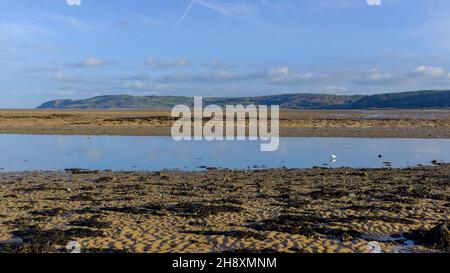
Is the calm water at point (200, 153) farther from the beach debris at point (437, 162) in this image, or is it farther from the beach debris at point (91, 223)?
the beach debris at point (91, 223)

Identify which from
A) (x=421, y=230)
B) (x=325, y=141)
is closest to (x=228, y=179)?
(x=421, y=230)

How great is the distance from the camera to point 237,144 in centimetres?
3725

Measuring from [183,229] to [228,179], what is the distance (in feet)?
27.4

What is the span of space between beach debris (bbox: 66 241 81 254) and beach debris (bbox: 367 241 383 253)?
248 inches

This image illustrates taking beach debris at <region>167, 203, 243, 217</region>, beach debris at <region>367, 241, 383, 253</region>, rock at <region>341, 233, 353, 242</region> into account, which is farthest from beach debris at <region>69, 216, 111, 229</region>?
beach debris at <region>367, 241, 383, 253</region>

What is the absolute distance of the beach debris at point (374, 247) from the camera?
10328 millimetres

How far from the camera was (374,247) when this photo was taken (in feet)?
34.6

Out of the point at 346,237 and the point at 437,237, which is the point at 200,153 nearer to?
the point at 346,237

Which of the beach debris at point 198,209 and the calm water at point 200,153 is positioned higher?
the calm water at point 200,153

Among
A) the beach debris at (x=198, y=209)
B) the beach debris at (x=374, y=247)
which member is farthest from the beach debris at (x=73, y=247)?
the beach debris at (x=374, y=247)

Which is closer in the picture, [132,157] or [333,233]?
[333,233]

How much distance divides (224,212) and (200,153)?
1721 cm

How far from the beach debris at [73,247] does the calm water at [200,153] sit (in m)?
13.6
